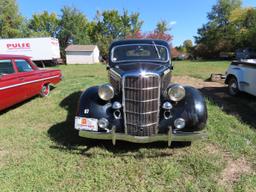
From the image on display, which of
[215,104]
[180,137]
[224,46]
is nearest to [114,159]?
[180,137]

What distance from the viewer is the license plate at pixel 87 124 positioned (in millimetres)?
3641

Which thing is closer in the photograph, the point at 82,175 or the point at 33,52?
the point at 82,175

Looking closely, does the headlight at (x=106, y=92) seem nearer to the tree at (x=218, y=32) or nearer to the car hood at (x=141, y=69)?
the car hood at (x=141, y=69)

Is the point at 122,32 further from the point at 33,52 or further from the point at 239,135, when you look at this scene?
the point at 239,135

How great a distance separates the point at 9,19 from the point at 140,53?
39.6 metres

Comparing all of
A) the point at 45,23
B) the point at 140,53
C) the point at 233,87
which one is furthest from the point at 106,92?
the point at 45,23

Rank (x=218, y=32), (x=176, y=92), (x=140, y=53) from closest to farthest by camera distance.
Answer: (x=176, y=92), (x=140, y=53), (x=218, y=32)

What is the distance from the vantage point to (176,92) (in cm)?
365

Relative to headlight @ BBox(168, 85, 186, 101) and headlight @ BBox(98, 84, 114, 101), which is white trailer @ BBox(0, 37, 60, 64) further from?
headlight @ BBox(168, 85, 186, 101)

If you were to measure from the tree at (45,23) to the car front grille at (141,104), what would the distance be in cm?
4788

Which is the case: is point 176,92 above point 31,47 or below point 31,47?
below

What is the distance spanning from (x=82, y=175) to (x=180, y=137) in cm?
157

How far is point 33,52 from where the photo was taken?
2594 centimetres

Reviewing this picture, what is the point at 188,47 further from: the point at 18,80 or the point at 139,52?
the point at 18,80
